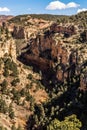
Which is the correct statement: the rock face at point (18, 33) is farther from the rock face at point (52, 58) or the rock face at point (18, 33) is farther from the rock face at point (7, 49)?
the rock face at point (7, 49)

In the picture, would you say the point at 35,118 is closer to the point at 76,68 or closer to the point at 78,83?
the point at 78,83

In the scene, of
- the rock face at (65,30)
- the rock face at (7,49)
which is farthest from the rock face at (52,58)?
the rock face at (7,49)

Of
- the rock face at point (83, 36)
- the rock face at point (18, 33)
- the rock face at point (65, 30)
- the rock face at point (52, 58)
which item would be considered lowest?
the rock face at point (52, 58)

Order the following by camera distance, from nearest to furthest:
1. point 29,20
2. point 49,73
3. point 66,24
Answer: point 49,73 → point 66,24 → point 29,20

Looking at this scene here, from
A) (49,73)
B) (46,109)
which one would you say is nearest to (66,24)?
(49,73)

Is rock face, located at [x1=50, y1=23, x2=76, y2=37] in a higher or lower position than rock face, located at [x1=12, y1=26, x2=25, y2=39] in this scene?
lower

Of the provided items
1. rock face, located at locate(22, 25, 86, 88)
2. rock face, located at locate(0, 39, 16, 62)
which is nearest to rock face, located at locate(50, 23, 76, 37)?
rock face, located at locate(22, 25, 86, 88)

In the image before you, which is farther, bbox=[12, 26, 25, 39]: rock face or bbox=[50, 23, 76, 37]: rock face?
bbox=[12, 26, 25, 39]: rock face

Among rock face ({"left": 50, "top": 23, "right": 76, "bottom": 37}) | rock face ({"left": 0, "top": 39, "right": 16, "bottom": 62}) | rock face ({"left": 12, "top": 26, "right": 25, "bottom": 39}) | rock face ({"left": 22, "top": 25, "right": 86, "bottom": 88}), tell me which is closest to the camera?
rock face ({"left": 0, "top": 39, "right": 16, "bottom": 62})

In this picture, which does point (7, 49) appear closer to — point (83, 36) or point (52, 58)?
point (52, 58)

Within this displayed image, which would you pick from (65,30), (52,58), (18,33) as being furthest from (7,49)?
(18,33)

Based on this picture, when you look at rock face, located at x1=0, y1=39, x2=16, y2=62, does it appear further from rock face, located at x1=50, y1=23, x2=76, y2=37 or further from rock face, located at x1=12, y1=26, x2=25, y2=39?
rock face, located at x1=12, y1=26, x2=25, y2=39
